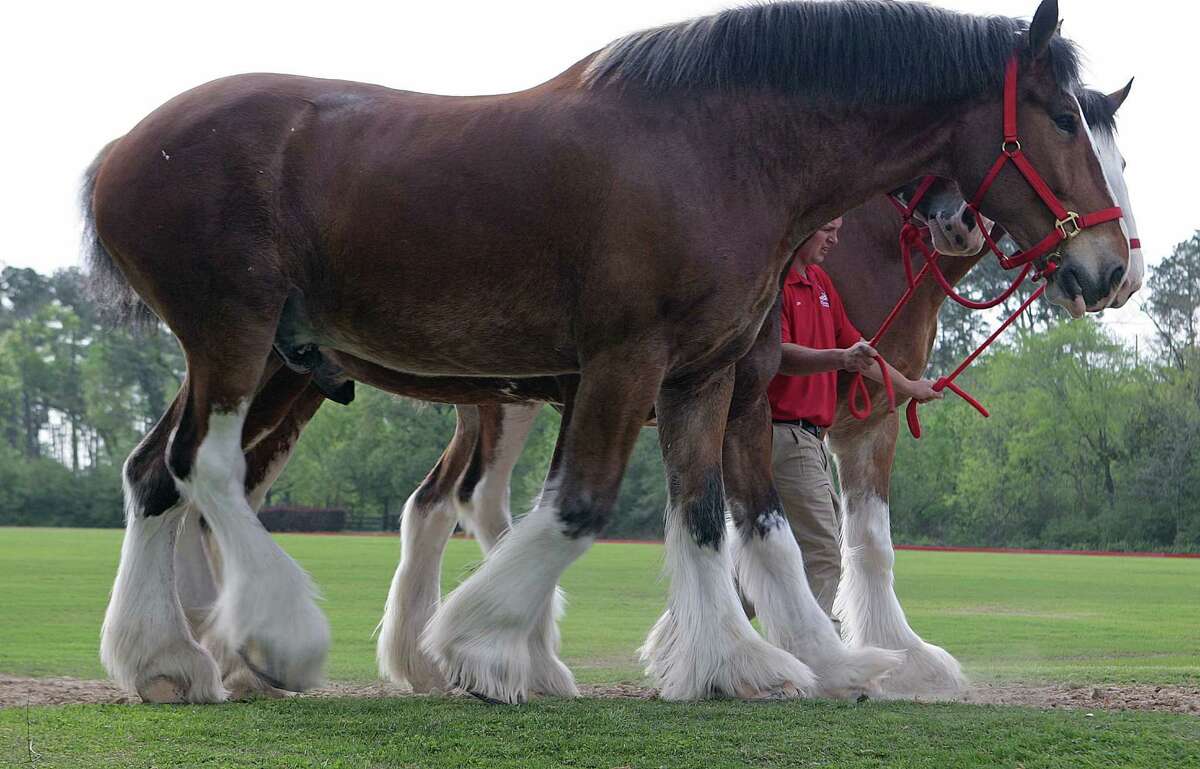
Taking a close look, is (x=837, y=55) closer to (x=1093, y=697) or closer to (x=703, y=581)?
(x=703, y=581)

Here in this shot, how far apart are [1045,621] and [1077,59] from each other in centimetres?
859

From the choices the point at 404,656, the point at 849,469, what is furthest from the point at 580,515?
the point at 849,469

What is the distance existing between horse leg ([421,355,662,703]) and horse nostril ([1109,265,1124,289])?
67.8 inches

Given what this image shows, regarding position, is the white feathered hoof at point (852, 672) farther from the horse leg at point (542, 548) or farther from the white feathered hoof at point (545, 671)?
the horse leg at point (542, 548)

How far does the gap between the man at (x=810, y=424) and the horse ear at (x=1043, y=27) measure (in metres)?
1.56

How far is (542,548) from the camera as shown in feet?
15.6

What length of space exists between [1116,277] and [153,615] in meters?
3.82

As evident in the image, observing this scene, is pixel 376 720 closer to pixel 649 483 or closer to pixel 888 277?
pixel 888 277

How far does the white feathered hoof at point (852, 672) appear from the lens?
5258 millimetres

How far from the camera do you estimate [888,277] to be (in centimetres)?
679

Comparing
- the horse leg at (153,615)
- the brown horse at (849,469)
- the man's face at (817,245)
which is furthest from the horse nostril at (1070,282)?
the horse leg at (153,615)

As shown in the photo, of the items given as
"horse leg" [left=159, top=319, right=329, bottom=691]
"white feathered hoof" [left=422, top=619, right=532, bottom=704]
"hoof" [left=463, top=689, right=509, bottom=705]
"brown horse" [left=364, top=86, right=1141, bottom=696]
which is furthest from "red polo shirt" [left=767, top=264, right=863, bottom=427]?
"horse leg" [left=159, top=319, right=329, bottom=691]

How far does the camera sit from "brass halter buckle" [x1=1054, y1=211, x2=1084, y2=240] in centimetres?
489

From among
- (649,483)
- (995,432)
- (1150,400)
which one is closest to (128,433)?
(649,483)
